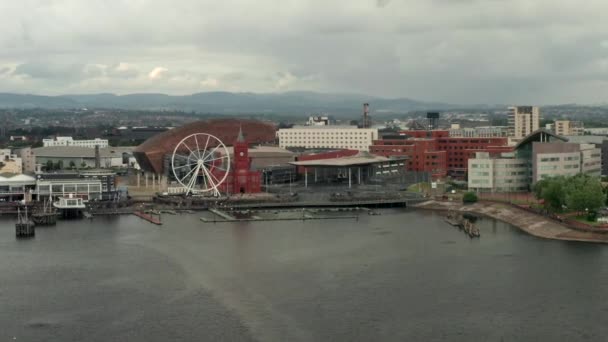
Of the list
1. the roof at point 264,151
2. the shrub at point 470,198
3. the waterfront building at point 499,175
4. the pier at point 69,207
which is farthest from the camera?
the roof at point 264,151

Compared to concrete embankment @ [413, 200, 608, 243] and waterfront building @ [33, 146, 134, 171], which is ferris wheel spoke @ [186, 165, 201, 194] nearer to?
concrete embankment @ [413, 200, 608, 243]

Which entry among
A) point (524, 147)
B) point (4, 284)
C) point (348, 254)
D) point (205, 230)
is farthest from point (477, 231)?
point (4, 284)

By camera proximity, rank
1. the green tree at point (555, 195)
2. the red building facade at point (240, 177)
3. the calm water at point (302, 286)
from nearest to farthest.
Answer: the calm water at point (302, 286)
the green tree at point (555, 195)
the red building facade at point (240, 177)

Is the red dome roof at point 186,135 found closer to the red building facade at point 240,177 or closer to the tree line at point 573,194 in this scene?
the red building facade at point 240,177

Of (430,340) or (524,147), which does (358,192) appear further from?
(430,340)

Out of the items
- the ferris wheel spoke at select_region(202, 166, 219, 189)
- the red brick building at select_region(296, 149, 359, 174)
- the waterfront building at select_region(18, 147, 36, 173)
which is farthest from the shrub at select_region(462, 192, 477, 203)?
the waterfront building at select_region(18, 147, 36, 173)

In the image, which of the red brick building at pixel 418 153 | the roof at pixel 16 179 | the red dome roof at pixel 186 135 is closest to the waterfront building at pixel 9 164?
the roof at pixel 16 179
